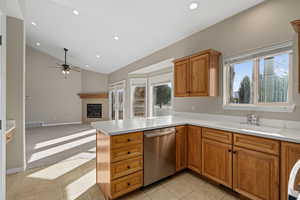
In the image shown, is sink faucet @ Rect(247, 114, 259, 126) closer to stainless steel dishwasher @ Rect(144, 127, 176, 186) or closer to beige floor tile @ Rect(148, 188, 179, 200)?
stainless steel dishwasher @ Rect(144, 127, 176, 186)

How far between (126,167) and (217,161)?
4.42ft

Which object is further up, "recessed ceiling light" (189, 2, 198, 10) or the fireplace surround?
"recessed ceiling light" (189, 2, 198, 10)

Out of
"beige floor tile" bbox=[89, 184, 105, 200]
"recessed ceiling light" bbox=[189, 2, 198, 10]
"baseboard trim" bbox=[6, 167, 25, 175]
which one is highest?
"recessed ceiling light" bbox=[189, 2, 198, 10]

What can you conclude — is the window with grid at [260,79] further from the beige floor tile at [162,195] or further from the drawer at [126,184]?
the drawer at [126,184]

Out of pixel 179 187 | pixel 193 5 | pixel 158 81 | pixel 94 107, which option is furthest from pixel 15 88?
pixel 94 107

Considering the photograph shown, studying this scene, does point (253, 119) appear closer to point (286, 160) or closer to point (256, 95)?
point (256, 95)

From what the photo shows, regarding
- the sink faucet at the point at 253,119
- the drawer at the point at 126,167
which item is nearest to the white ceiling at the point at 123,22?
the sink faucet at the point at 253,119

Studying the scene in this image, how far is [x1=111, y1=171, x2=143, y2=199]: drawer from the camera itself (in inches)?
67.4

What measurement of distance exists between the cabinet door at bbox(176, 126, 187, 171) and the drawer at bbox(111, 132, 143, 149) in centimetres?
77

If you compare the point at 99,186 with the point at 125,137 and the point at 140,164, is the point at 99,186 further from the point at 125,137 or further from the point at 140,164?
the point at 125,137

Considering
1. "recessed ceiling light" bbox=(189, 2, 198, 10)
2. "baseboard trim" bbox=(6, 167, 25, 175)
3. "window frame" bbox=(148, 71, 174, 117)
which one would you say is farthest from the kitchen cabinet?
"window frame" bbox=(148, 71, 174, 117)

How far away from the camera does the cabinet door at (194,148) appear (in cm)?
226

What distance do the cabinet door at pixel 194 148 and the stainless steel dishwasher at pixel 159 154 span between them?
0.33 metres

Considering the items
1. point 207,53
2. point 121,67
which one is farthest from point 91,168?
point 121,67
